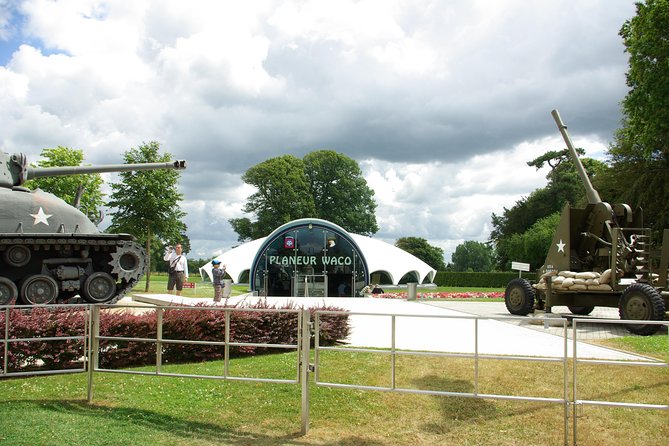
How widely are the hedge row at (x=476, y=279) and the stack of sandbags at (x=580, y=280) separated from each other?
1276 inches

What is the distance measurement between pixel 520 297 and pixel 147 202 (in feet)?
69.1

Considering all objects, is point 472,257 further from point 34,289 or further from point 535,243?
point 34,289

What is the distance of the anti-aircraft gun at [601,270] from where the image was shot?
571 inches

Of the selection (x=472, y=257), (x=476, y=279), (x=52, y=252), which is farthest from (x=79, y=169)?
(x=472, y=257)

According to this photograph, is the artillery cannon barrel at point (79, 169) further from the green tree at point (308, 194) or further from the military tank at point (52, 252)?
the green tree at point (308, 194)

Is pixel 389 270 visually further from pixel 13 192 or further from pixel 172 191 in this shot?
pixel 13 192

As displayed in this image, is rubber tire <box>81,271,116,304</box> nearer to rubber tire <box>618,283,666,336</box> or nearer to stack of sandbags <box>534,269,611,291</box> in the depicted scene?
stack of sandbags <box>534,269,611,291</box>

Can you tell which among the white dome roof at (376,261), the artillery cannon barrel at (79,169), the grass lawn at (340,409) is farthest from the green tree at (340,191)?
the grass lawn at (340,409)

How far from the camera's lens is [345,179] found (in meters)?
63.4

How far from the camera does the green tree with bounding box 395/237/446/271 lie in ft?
242

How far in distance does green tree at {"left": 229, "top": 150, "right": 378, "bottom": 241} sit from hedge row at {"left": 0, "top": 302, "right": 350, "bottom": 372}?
4701cm

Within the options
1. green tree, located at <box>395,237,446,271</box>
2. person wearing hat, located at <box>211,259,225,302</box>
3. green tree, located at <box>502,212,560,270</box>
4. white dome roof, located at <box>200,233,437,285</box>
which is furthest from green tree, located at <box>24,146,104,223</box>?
green tree, located at <box>395,237,446,271</box>

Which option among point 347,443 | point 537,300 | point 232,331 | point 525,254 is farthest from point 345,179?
point 347,443

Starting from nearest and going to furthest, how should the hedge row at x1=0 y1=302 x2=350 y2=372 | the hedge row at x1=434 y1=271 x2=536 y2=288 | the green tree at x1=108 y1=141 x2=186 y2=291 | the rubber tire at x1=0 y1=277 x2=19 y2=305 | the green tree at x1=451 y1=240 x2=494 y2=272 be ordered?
the hedge row at x1=0 y1=302 x2=350 y2=372, the rubber tire at x1=0 y1=277 x2=19 y2=305, the green tree at x1=108 y1=141 x2=186 y2=291, the hedge row at x1=434 y1=271 x2=536 y2=288, the green tree at x1=451 y1=240 x2=494 y2=272
